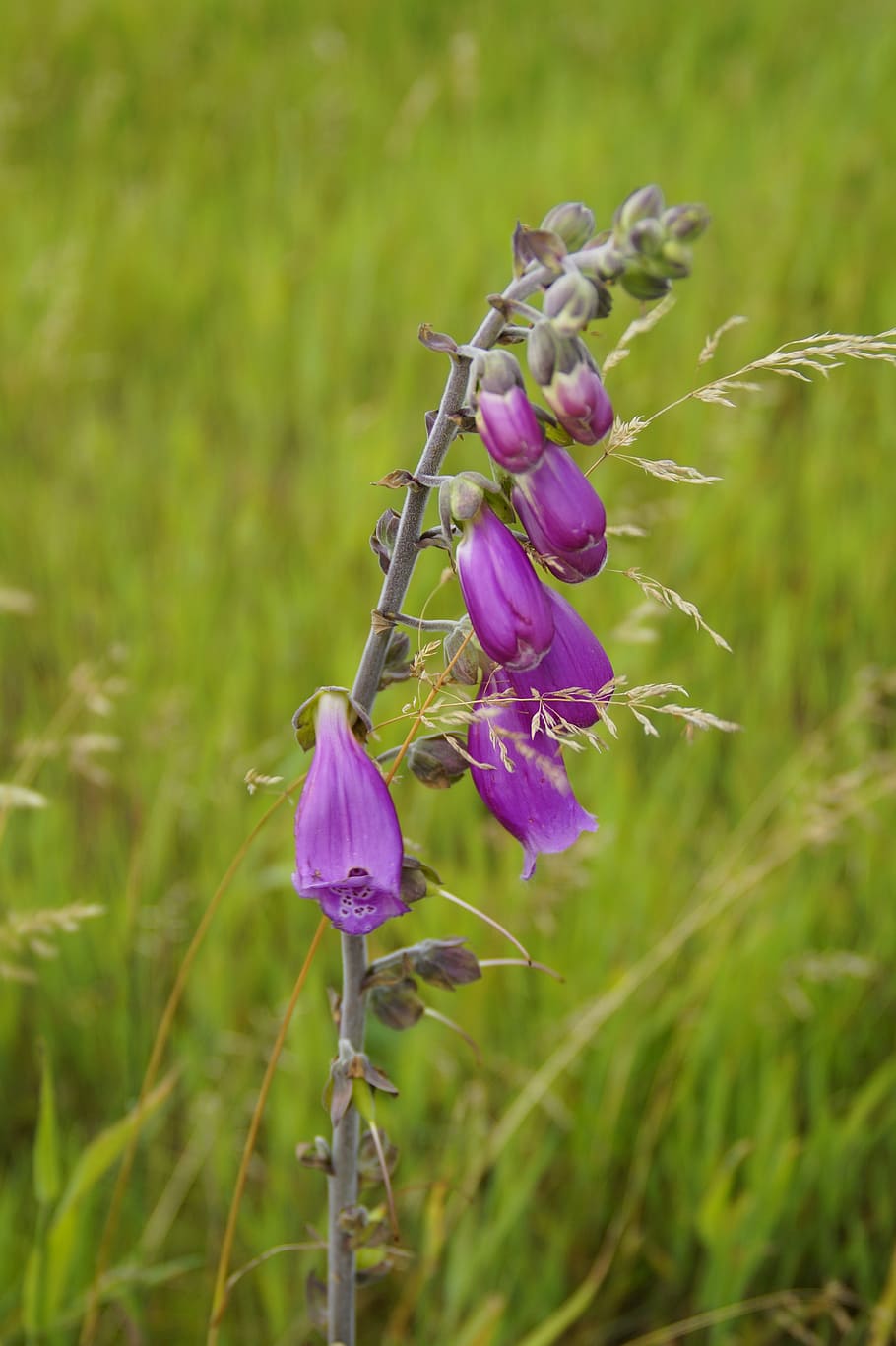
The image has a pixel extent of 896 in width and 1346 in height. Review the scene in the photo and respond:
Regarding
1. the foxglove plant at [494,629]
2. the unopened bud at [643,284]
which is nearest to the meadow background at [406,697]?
the foxglove plant at [494,629]

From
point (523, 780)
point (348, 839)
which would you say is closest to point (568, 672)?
point (523, 780)

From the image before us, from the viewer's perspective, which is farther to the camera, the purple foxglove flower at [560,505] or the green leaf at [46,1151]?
the green leaf at [46,1151]

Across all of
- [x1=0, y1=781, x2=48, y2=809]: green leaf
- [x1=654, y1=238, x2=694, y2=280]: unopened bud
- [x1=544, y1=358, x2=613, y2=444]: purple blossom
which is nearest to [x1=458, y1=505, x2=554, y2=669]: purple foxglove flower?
[x1=544, y1=358, x2=613, y2=444]: purple blossom

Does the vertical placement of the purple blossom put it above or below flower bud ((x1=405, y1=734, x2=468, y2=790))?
above

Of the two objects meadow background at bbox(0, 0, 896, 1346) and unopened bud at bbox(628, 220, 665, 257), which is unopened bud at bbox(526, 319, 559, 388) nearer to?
unopened bud at bbox(628, 220, 665, 257)

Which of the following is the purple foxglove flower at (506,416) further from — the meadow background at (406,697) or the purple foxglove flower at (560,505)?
the meadow background at (406,697)

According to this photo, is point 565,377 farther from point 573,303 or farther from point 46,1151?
point 46,1151

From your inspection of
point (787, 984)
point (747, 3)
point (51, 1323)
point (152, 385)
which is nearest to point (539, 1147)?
point (787, 984)

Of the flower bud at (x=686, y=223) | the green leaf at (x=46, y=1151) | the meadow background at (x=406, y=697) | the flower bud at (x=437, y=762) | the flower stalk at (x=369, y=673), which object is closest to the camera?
the flower bud at (x=686, y=223)
